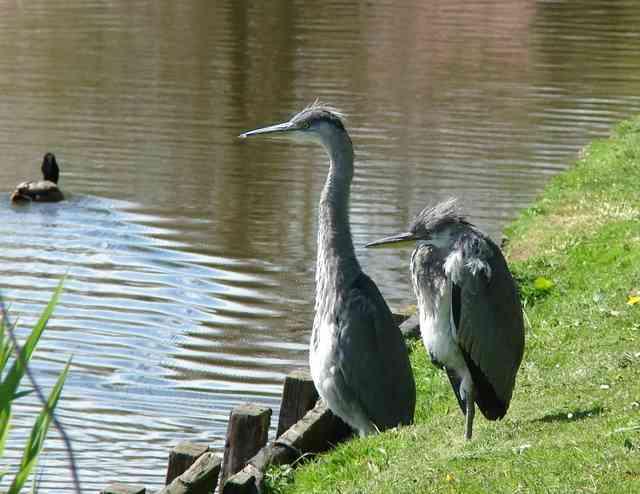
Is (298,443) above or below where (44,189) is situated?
above

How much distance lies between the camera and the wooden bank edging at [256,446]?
6345mm

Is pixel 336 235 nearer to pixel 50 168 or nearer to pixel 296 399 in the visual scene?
pixel 296 399

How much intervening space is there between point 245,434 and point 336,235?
1229mm

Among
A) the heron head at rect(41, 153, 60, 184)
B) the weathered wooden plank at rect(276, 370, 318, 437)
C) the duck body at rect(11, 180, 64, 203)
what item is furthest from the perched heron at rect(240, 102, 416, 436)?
the heron head at rect(41, 153, 60, 184)

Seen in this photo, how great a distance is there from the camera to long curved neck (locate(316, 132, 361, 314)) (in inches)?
285

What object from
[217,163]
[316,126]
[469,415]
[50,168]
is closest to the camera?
[469,415]

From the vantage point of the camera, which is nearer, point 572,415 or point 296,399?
point 572,415

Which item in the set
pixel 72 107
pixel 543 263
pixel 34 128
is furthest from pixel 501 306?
pixel 72 107

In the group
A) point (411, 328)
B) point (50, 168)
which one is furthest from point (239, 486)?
point (50, 168)

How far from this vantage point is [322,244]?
7.39 m

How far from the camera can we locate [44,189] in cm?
1587

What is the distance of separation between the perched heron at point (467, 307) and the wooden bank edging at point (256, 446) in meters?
0.92

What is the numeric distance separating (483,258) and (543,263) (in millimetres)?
5261

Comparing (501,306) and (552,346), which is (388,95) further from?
(501,306)
